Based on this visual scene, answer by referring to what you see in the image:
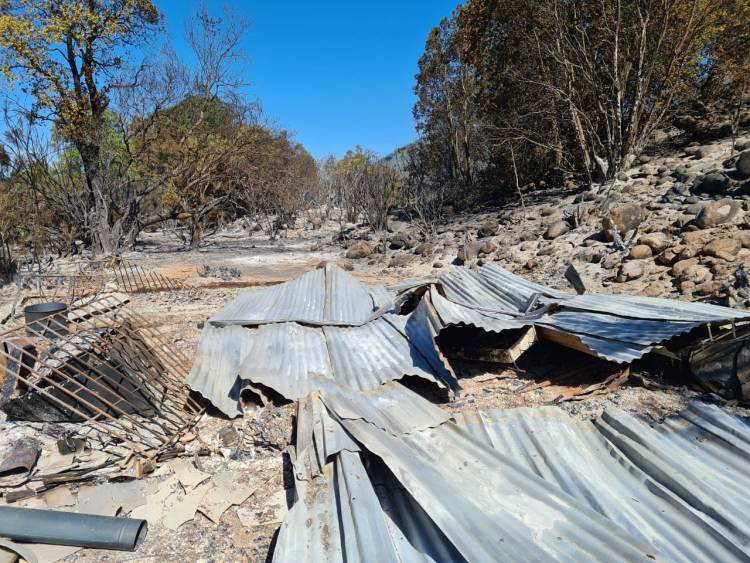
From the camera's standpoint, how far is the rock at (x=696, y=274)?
5.70m

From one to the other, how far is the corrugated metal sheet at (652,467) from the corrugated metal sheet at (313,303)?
7.48 feet

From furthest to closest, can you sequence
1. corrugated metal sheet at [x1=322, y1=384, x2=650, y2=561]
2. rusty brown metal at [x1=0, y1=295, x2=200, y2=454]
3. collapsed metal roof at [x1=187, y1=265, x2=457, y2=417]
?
collapsed metal roof at [x1=187, y1=265, x2=457, y2=417] → rusty brown metal at [x1=0, y1=295, x2=200, y2=454] → corrugated metal sheet at [x1=322, y1=384, x2=650, y2=561]

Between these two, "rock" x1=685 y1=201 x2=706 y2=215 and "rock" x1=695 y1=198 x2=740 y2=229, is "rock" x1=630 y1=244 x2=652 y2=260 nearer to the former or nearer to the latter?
"rock" x1=695 y1=198 x2=740 y2=229

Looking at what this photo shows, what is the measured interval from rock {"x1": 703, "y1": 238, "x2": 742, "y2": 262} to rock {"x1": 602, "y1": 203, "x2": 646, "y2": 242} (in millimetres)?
1951

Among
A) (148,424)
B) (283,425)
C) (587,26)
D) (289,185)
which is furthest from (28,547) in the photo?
(289,185)

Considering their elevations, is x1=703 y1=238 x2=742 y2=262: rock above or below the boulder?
above

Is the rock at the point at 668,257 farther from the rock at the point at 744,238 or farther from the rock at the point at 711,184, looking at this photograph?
the rock at the point at 711,184

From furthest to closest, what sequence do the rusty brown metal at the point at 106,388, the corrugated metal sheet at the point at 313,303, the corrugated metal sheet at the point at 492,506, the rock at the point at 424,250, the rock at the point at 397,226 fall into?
the rock at the point at 397,226, the rock at the point at 424,250, the corrugated metal sheet at the point at 313,303, the rusty brown metal at the point at 106,388, the corrugated metal sheet at the point at 492,506

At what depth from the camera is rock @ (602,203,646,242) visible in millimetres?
8062

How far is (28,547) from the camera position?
2332 mm

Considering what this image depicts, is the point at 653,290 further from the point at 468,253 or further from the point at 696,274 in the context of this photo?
the point at 468,253

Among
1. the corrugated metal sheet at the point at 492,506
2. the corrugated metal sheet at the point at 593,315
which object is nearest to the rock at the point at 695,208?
the corrugated metal sheet at the point at 593,315

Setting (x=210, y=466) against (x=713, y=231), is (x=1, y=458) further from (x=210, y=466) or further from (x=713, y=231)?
(x=713, y=231)

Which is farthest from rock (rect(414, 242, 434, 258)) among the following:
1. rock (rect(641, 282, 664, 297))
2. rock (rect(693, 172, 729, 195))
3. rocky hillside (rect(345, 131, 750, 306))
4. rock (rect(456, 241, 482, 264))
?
rock (rect(693, 172, 729, 195))
